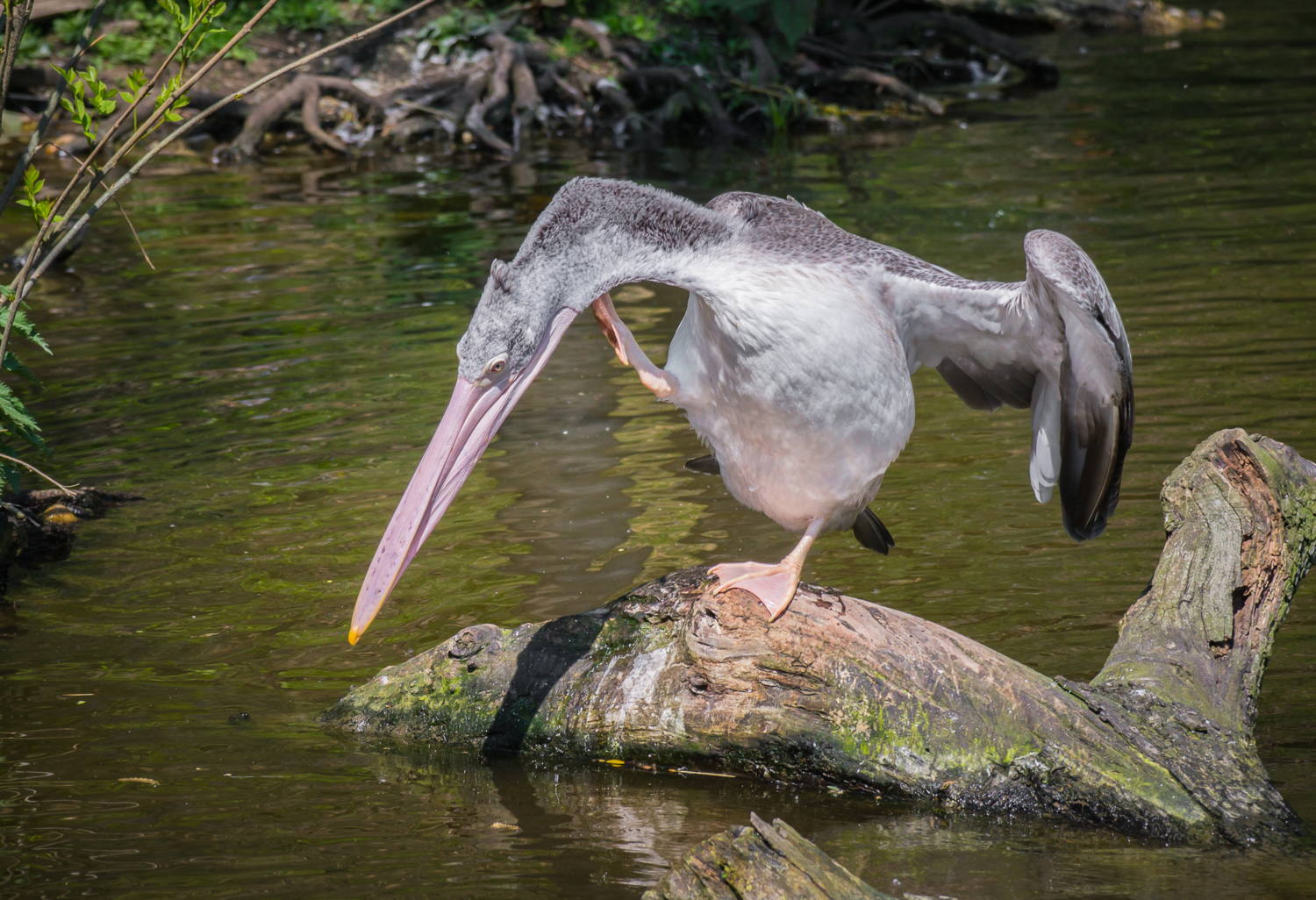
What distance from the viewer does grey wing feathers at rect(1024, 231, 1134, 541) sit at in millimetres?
3605

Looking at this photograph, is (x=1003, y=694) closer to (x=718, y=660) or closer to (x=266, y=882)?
(x=718, y=660)

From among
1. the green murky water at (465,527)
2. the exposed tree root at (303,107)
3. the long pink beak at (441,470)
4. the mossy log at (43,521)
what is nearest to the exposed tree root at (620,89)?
the exposed tree root at (303,107)

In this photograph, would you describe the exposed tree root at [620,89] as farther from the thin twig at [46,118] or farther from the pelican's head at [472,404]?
the pelican's head at [472,404]

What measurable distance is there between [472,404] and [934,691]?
146 cm

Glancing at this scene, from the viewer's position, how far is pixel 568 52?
1639 cm

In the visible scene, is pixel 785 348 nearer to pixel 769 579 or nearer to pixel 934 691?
pixel 769 579

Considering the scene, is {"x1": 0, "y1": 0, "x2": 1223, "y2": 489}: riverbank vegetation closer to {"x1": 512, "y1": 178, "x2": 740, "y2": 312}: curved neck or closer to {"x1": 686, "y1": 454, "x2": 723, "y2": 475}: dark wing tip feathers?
{"x1": 686, "y1": 454, "x2": 723, "y2": 475}: dark wing tip feathers

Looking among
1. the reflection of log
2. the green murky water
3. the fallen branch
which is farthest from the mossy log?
the fallen branch

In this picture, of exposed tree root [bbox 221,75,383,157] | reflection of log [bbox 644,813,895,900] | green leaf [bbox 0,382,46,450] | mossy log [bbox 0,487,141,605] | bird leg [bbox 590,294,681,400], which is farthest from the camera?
exposed tree root [bbox 221,75,383,157]

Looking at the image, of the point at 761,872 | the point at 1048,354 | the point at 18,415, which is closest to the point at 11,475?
the point at 18,415

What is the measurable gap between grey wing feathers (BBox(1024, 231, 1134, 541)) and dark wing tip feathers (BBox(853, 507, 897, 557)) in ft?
2.01

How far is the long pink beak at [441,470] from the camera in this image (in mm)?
3238

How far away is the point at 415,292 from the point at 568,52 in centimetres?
769

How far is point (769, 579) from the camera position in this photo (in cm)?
373
